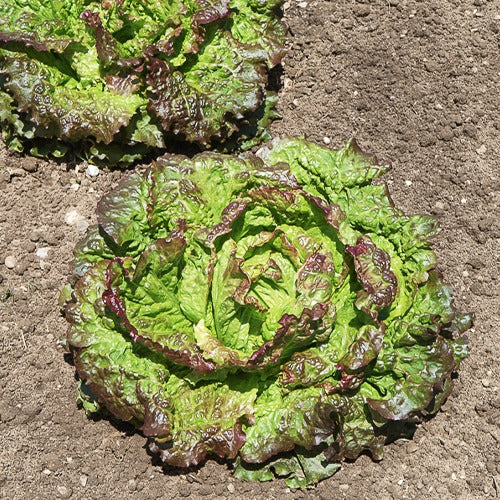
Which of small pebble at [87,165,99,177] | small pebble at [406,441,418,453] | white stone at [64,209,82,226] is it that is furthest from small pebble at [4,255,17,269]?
small pebble at [406,441,418,453]

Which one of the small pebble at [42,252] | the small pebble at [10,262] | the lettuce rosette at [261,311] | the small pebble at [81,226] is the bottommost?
the small pebble at [10,262]

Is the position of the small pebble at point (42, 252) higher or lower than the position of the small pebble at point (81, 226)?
lower

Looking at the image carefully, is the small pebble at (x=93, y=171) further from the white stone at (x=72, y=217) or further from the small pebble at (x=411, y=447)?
the small pebble at (x=411, y=447)

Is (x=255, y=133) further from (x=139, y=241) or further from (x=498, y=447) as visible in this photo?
(x=498, y=447)

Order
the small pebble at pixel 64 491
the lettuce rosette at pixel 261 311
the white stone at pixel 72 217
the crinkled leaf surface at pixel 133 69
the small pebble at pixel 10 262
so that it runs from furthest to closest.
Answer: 1. the white stone at pixel 72 217
2. the small pebble at pixel 10 262
3. the crinkled leaf surface at pixel 133 69
4. the small pebble at pixel 64 491
5. the lettuce rosette at pixel 261 311

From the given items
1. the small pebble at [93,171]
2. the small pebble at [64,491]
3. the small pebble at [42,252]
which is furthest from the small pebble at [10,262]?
the small pebble at [64,491]

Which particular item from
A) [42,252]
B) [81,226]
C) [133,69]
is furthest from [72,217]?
[133,69]

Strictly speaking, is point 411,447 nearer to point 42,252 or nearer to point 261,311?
point 261,311
